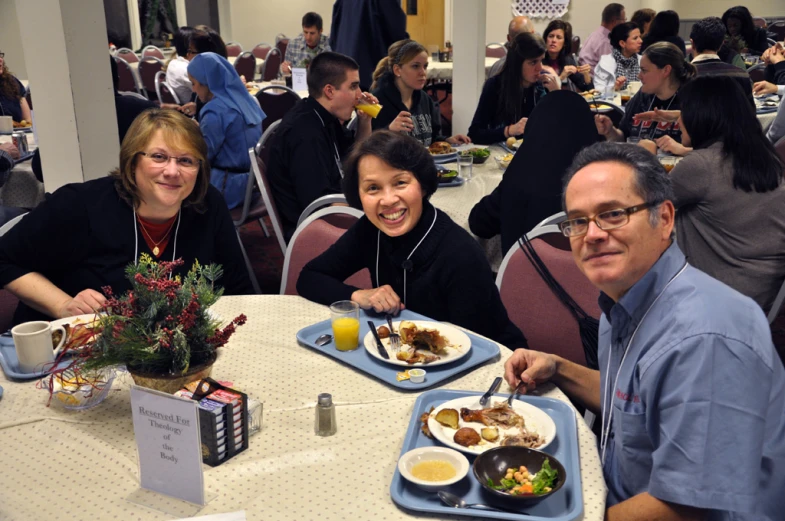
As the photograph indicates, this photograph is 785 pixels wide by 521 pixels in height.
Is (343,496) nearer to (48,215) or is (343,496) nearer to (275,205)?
(48,215)

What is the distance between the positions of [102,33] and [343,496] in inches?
101

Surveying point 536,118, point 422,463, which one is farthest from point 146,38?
point 422,463

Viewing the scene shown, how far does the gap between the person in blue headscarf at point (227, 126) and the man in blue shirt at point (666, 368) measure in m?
3.07

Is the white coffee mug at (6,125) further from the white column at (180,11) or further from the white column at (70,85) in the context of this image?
the white column at (180,11)

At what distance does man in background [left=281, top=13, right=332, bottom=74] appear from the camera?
892 cm

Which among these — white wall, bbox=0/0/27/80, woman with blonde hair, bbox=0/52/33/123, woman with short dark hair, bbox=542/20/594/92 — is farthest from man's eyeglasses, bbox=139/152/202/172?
white wall, bbox=0/0/27/80

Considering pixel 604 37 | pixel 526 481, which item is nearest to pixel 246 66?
pixel 604 37

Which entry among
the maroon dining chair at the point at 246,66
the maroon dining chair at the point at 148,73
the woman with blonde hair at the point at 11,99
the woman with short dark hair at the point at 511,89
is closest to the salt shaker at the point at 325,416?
the woman with short dark hair at the point at 511,89

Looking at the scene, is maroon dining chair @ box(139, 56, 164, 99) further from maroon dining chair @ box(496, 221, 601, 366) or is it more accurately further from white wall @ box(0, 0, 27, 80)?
maroon dining chair @ box(496, 221, 601, 366)

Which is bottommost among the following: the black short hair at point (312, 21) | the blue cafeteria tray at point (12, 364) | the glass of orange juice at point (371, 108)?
the blue cafeteria tray at point (12, 364)

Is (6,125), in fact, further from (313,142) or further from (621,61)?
(621,61)

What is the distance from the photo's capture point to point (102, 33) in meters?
3.08

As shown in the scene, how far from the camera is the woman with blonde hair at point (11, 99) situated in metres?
5.54

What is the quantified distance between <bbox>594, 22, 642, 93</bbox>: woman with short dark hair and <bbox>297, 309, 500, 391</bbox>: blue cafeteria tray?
5953 millimetres
